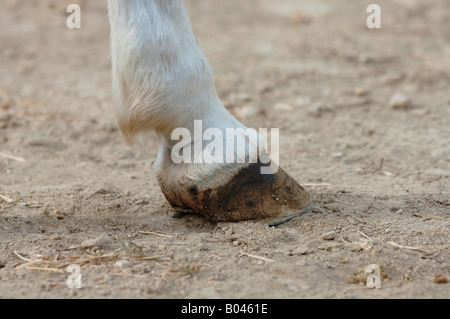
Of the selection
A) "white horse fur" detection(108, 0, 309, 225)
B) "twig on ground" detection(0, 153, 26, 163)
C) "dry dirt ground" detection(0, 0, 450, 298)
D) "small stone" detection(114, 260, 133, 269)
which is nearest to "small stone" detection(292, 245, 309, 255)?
"dry dirt ground" detection(0, 0, 450, 298)

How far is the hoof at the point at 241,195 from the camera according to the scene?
8.05 feet

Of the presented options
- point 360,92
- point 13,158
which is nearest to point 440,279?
point 13,158

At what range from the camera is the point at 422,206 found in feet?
9.31

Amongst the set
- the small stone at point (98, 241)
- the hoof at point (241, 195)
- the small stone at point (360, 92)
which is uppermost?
the small stone at point (360, 92)

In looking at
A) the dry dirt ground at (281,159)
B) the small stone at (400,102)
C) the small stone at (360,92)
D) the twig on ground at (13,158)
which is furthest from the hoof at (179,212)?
the small stone at (360,92)

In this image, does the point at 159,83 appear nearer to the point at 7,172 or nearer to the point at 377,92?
the point at 7,172

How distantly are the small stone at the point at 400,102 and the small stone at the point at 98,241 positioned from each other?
108 inches

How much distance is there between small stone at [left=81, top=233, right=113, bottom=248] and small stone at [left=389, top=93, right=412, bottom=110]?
2.73 m

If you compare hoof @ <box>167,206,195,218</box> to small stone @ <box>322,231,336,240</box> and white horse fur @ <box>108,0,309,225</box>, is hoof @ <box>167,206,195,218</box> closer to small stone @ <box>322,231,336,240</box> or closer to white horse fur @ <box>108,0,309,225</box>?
white horse fur @ <box>108,0,309,225</box>

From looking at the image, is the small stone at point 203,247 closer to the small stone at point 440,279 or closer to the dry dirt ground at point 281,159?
the dry dirt ground at point 281,159

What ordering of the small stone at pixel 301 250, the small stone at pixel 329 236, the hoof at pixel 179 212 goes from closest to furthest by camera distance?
the small stone at pixel 301 250 → the small stone at pixel 329 236 → the hoof at pixel 179 212

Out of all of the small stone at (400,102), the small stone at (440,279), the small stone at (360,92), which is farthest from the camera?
the small stone at (360,92)

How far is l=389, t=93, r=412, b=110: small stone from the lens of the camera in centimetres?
443
